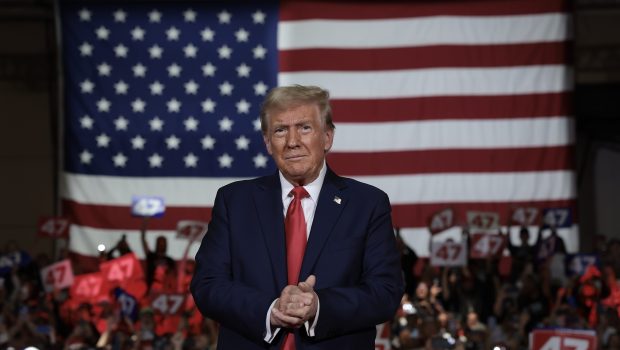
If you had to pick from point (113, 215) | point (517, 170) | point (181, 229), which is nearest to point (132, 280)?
point (181, 229)

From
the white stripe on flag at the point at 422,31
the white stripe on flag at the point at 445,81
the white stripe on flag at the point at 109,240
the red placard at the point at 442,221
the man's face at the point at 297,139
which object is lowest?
the white stripe on flag at the point at 109,240

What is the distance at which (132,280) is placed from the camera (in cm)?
1140

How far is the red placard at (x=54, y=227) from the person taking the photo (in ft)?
42.2

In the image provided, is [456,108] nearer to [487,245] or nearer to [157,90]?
[487,245]

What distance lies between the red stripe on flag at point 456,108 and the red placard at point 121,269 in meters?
2.95

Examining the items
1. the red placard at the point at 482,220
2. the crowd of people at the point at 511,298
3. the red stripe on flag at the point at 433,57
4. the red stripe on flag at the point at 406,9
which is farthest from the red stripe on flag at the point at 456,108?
the crowd of people at the point at 511,298

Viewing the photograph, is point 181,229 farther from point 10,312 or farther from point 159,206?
point 10,312

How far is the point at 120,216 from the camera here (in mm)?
13414

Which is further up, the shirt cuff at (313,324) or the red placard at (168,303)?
the shirt cuff at (313,324)

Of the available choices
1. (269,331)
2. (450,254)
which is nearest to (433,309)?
(450,254)

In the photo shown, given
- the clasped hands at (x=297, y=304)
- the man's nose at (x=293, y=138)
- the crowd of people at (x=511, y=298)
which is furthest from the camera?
the crowd of people at (x=511, y=298)

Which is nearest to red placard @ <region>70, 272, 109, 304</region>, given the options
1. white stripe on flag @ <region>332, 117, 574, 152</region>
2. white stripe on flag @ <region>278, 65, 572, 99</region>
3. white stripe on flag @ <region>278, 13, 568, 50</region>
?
white stripe on flag @ <region>332, 117, 574, 152</region>

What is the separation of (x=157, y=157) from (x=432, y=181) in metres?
3.04

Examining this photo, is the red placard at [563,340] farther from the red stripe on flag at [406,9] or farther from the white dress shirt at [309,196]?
the red stripe on flag at [406,9]
